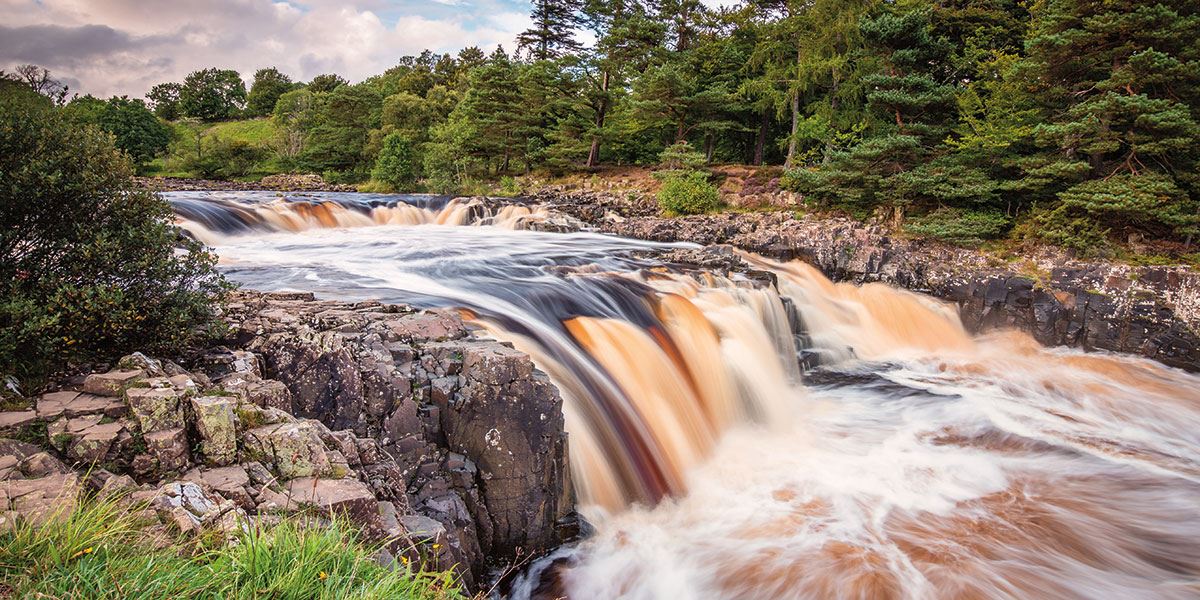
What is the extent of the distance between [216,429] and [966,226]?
57.9ft

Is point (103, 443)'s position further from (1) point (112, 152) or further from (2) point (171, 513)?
(1) point (112, 152)

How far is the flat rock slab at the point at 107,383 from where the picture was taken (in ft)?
13.7

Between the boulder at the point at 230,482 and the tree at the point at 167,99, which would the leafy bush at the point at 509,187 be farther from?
the tree at the point at 167,99

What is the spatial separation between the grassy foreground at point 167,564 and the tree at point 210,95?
82342 millimetres

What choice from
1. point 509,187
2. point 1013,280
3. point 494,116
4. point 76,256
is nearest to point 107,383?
point 76,256

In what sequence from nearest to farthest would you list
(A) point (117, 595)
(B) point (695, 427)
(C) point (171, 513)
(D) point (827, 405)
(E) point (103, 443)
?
(A) point (117, 595)
(C) point (171, 513)
(E) point (103, 443)
(B) point (695, 427)
(D) point (827, 405)

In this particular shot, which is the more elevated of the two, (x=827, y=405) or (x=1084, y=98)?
(x=1084, y=98)

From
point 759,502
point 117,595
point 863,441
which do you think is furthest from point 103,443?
point 863,441

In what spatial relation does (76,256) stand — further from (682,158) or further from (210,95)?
(210,95)

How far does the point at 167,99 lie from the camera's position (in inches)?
2670

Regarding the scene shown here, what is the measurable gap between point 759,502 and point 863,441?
2.71 meters

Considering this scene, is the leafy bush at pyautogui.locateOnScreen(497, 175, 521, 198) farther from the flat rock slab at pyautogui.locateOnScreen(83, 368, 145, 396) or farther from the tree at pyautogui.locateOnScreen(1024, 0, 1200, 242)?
the flat rock slab at pyautogui.locateOnScreen(83, 368, 145, 396)

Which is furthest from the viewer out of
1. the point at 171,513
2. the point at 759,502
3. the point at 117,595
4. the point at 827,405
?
the point at 827,405

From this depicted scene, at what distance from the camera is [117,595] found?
2344 mm
